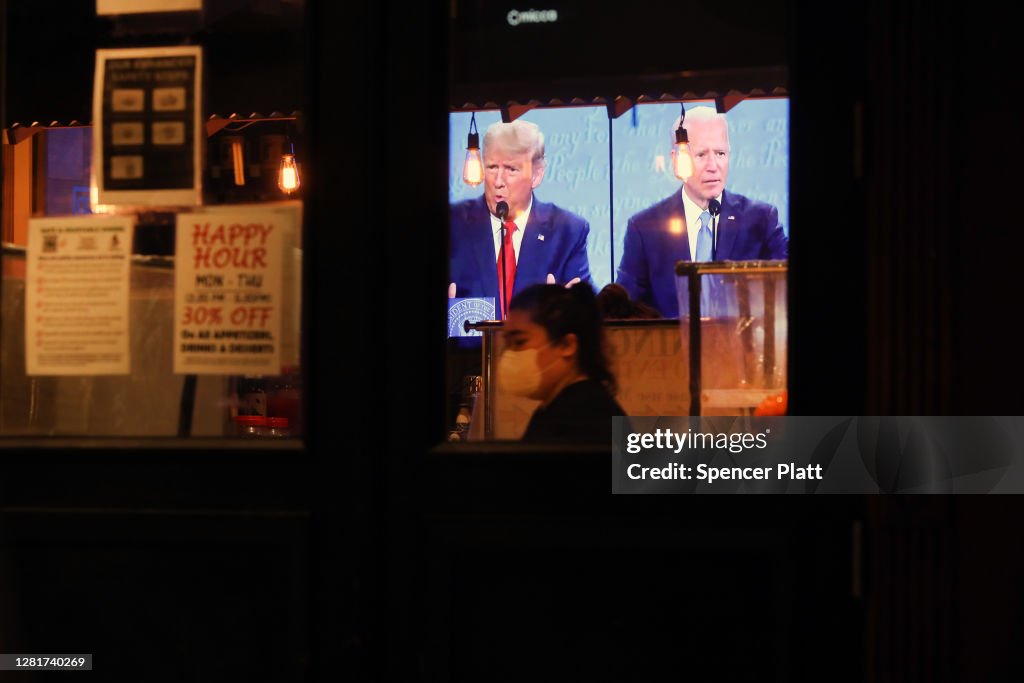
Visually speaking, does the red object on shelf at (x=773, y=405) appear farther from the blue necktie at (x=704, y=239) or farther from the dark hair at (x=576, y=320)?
the blue necktie at (x=704, y=239)

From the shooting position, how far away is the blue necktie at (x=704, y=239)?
11.6ft

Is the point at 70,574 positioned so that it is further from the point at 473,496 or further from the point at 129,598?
the point at 473,496

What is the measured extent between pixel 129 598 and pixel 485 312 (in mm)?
1729

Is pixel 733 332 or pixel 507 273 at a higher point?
pixel 507 273

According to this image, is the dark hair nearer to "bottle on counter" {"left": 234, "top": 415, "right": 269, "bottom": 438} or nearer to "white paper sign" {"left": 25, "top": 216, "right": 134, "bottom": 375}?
"bottle on counter" {"left": 234, "top": 415, "right": 269, "bottom": 438}

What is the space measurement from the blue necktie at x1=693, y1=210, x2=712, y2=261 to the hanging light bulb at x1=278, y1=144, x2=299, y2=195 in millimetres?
1491

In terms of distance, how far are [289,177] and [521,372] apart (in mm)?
1036

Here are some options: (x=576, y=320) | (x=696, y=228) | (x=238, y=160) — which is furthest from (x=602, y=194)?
(x=238, y=160)

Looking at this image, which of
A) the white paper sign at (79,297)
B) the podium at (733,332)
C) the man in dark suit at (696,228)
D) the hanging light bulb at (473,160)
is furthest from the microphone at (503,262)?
the white paper sign at (79,297)

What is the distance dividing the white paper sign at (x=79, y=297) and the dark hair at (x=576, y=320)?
1.34 m

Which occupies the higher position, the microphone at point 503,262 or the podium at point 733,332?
the microphone at point 503,262

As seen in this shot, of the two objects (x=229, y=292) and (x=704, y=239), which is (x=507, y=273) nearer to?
(x=704, y=239)

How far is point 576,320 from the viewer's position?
3283mm

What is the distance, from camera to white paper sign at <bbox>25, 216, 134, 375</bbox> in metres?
2.97
